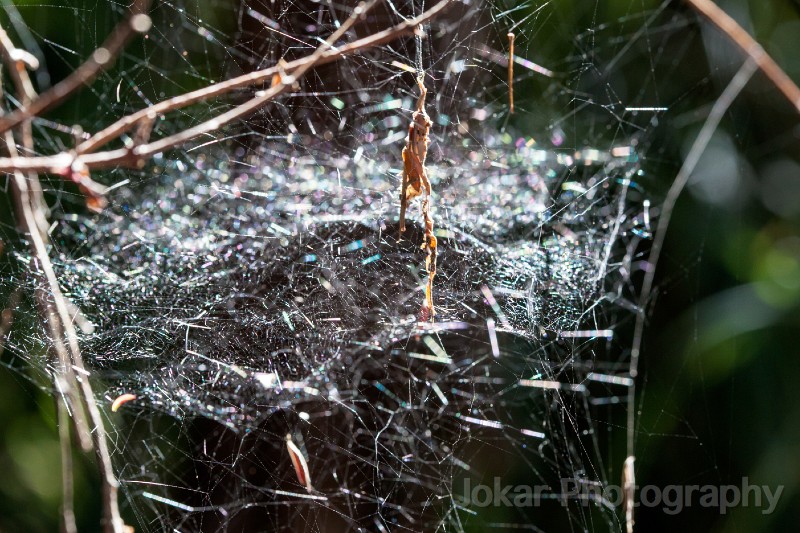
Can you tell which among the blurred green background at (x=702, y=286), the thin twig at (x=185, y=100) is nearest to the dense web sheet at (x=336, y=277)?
the blurred green background at (x=702, y=286)

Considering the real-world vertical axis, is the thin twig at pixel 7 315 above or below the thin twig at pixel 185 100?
below

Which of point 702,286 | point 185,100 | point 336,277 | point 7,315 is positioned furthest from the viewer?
point 702,286

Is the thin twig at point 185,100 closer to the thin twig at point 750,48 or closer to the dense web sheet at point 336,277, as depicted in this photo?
the thin twig at point 750,48

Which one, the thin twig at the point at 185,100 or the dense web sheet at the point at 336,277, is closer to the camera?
the thin twig at the point at 185,100

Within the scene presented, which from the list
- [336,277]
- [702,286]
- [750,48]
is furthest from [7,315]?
[702,286]

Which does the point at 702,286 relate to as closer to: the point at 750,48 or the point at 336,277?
the point at 336,277

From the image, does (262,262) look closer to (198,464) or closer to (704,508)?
(198,464)
